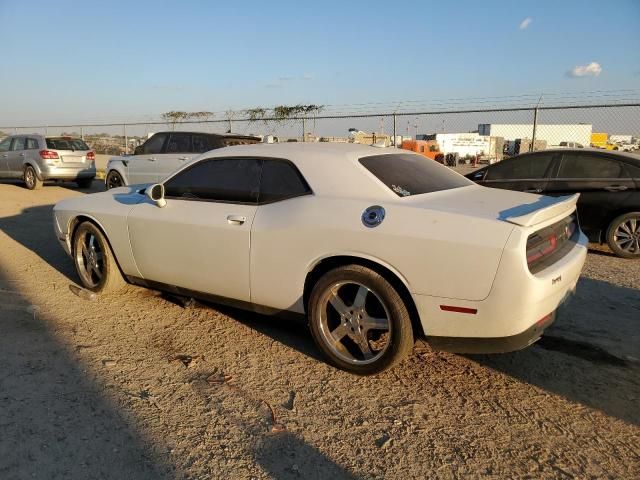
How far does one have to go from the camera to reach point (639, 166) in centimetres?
644

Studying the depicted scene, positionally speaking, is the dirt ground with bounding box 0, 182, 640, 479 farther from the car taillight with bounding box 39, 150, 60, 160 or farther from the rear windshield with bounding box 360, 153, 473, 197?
the car taillight with bounding box 39, 150, 60, 160

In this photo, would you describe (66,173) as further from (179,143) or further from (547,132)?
(547,132)

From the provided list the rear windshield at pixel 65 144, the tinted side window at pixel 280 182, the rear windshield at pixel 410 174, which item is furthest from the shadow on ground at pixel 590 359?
the rear windshield at pixel 65 144

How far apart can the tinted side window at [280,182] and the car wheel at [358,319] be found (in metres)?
0.69

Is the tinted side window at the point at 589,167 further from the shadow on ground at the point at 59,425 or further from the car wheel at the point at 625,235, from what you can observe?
the shadow on ground at the point at 59,425

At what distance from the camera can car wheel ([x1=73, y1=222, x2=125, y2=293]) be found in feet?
15.4

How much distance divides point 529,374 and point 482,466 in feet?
3.73

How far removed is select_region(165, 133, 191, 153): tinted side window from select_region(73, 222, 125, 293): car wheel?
5315 mm

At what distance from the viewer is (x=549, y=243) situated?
3.12 metres

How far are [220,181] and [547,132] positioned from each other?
4524cm

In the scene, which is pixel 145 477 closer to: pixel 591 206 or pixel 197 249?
pixel 197 249

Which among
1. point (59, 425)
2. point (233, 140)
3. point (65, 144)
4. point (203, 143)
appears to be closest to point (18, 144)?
point (65, 144)

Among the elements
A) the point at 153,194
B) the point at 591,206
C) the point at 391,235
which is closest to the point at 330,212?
the point at 391,235

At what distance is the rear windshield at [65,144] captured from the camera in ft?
44.8
